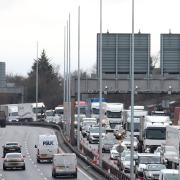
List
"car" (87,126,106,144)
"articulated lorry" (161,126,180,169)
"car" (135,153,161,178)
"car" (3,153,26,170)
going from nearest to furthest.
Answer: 1. "articulated lorry" (161,126,180,169)
2. "car" (135,153,161,178)
3. "car" (3,153,26,170)
4. "car" (87,126,106,144)

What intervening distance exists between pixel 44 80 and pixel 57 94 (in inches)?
186

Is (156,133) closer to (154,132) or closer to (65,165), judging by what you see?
(154,132)

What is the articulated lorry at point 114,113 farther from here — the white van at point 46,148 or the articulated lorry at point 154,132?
the white van at point 46,148

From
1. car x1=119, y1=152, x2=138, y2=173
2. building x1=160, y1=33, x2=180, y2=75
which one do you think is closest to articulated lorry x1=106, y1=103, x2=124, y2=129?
building x1=160, y1=33, x2=180, y2=75

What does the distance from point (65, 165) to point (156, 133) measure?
58.4 feet

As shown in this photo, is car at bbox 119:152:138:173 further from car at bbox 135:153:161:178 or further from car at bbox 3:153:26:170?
car at bbox 3:153:26:170

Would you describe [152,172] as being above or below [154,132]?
below

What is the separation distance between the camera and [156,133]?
213ft

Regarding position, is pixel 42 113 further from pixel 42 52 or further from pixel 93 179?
pixel 93 179

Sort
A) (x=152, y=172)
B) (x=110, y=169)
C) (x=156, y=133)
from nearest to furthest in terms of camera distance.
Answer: (x=152, y=172) < (x=110, y=169) < (x=156, y=133)

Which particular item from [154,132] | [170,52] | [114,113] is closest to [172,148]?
[154,132]

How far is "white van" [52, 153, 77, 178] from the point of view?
48344 millimetres

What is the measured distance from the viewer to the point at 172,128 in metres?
48.8

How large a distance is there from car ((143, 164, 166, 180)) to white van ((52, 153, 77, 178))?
6119 millimetres
